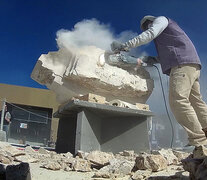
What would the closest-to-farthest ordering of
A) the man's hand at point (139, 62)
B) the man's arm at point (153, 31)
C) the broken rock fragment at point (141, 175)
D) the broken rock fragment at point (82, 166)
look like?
the broken rock fragment at point (141, 175)
the broken rock fragment at point (82, 166)
the man's arm at point (153, 31)
the man's hand at point (139, 62)

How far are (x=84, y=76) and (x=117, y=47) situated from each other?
0.65m

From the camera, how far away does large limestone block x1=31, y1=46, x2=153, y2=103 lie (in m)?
4.09

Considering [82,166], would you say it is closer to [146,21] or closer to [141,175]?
[141,175]

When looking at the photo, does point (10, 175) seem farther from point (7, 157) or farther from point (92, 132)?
point (92, 132)

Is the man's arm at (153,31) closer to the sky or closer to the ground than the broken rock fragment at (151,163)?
closer to the sky

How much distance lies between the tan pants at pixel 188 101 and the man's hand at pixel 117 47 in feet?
2.64

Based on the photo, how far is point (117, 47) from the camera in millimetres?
3924

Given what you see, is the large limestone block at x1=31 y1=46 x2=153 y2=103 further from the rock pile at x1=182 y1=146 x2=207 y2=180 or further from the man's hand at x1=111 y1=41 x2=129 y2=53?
the rock pile at x1=182 y1=146 x2=207 y2=180

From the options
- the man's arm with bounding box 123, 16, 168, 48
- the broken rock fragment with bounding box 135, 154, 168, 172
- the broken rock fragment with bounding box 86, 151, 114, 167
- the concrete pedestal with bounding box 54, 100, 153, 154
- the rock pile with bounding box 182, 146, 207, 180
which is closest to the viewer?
the rock pile with bounding box 182, 146, 207, 180

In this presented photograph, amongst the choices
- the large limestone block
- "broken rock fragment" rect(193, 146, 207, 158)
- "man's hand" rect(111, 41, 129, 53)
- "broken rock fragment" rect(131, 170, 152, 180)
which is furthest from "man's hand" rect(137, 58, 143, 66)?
"broken rock fragment" rect(193, 146, 207, 158)

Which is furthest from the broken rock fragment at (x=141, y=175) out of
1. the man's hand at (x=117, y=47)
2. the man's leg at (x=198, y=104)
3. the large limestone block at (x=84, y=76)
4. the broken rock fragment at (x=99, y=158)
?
the large limestone block at (x=84, y=76)

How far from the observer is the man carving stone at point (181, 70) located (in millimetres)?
2938

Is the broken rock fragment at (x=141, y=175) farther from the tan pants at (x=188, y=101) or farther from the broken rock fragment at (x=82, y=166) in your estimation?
the tan pants at (x=188, y=101)

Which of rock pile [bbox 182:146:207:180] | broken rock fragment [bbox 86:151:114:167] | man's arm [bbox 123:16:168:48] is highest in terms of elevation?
man's arm [bbox 123:16:168:48]
